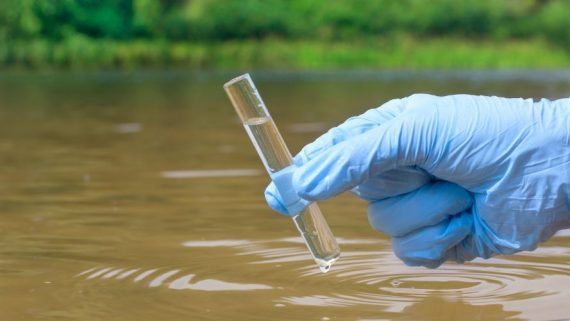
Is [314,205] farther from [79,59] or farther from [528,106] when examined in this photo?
[79,59]

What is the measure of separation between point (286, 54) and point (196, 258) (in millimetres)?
27653

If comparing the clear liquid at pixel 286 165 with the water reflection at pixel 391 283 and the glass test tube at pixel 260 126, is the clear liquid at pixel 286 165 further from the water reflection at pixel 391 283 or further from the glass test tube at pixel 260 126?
the water reflection at pixel 391 283

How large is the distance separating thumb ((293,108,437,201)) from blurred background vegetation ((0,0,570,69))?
81.9 ft

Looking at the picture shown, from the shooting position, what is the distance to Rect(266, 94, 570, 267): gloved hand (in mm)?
2219

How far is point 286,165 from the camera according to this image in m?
2.30

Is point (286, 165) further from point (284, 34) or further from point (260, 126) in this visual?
point (284, 34)

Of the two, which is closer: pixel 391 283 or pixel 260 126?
pixel 260 126

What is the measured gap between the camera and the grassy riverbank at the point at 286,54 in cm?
2788

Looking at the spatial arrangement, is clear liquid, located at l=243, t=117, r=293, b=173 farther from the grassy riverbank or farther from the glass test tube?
the grassy riverbank

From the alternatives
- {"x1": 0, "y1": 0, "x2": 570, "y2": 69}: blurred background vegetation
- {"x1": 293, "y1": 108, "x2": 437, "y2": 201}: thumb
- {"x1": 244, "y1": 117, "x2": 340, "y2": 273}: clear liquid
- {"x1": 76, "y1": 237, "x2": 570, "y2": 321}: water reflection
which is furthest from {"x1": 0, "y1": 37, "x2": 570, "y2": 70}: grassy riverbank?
{"x1": 293, "y1": 108, "x2": 437, "y2": 201}: thumb

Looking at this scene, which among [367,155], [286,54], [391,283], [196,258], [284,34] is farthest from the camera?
[284,34]

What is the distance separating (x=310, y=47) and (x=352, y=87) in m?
15.5

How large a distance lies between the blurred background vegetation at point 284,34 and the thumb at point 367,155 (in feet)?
A: 81.9

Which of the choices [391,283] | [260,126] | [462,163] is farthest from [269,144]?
[391,283]
